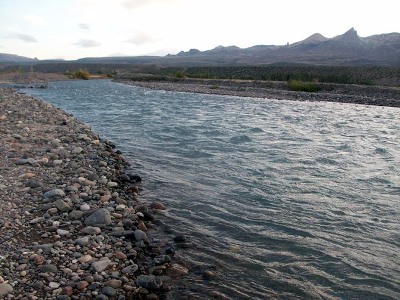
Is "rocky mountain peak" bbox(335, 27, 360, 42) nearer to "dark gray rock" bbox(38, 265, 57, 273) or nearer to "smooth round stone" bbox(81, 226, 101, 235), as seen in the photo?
"smooth round stone" bbox(81, 226, 101, 235)

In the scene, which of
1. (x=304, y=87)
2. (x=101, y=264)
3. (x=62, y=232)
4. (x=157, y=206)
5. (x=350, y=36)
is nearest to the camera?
(x=101, y=264)

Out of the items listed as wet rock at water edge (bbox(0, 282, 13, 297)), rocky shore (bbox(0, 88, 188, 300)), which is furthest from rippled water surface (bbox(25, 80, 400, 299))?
wet rock at water edge (bbox(0, 282, 13, 297))

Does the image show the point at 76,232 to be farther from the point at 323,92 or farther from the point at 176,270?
the point at 323,92

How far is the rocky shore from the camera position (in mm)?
3658

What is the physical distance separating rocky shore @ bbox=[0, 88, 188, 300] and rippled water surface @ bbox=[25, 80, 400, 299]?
1.29 ft

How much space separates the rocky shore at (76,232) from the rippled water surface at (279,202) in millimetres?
394

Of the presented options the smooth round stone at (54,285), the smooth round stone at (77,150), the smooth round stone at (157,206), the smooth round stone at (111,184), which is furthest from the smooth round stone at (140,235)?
the smooth round stone at (77,150)

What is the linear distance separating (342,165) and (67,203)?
597 cm

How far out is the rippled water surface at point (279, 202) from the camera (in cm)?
414

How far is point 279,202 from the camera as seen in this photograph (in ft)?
20.5

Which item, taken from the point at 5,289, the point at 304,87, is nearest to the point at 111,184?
the point at 5,289

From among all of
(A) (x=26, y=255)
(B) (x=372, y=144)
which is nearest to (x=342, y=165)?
(B) (x=372, y=144)

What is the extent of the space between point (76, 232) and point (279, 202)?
126 inches

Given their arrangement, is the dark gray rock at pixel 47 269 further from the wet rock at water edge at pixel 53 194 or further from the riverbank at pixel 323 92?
the riverbank at pixel 323 92
